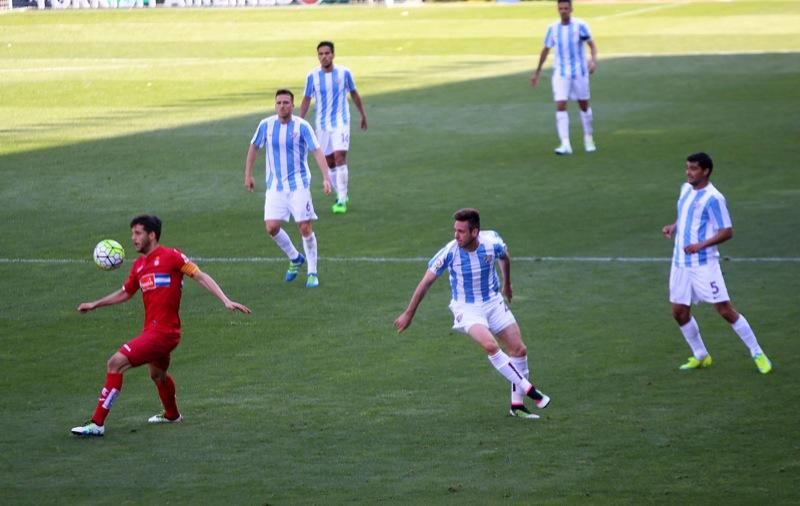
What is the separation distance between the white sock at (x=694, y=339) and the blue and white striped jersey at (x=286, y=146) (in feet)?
19.8

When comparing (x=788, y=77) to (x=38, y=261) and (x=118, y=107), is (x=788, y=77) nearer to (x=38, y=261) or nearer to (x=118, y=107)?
(x=118, y=107)

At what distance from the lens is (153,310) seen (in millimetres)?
12266

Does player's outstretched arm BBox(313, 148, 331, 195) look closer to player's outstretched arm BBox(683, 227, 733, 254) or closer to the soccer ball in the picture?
the soccer ball

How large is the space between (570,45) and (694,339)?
14477mm

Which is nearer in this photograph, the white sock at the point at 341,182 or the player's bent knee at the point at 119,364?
the player's bent knee at the point at 119,364

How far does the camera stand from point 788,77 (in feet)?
121

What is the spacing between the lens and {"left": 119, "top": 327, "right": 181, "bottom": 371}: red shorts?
12078mm

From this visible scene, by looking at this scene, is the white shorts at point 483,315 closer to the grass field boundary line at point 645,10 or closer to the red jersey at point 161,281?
the red jersey at point 161,281

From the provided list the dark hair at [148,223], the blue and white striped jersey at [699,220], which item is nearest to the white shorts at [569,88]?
the blue and white striped jersey at [699,220]

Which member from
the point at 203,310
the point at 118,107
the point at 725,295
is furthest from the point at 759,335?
the point at 118,107

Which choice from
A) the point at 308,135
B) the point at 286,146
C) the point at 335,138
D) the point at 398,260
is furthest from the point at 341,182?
the point at 286,146

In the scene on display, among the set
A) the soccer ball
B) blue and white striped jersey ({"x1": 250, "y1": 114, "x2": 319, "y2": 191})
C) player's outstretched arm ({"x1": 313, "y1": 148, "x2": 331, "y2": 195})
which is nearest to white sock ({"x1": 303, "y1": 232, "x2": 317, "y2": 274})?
player's outstretched arm ({"x1": 313, "y1": 148, "x2": 331, "y2": 195})

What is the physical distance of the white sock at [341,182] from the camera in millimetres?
22688

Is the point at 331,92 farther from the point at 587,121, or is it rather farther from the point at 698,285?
the point at 698,285
